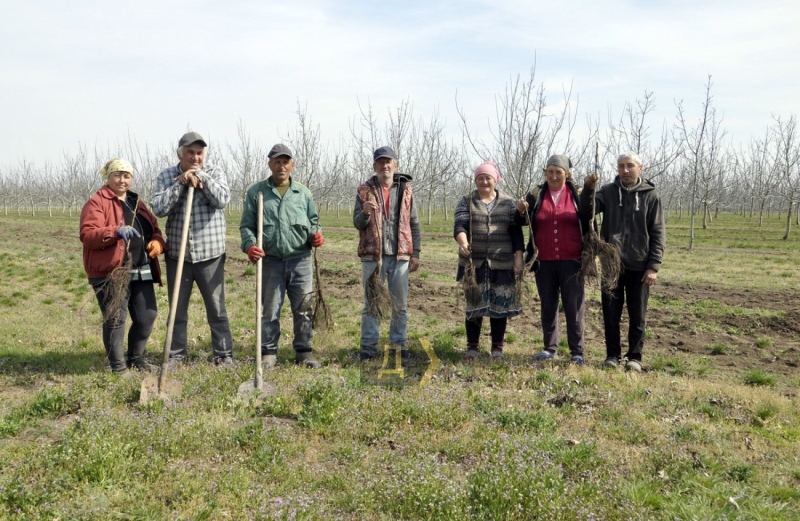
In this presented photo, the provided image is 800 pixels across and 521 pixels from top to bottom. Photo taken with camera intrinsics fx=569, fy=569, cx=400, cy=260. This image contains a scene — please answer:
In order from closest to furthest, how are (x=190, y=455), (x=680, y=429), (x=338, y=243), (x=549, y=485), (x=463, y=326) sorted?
(x=549, y=485), (x=190, y=455), (x=680, y=429), (x=463, y=326), (x=338, y=243)

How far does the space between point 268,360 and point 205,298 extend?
86 cm

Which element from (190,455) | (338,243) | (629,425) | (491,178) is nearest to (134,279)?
(190,455)

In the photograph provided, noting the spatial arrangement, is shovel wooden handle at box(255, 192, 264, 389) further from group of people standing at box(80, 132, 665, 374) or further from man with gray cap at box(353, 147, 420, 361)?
man with gray cap at box(353, 147, 420, 361)

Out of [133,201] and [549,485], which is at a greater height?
[133,201]

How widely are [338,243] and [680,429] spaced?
17179 millimetres

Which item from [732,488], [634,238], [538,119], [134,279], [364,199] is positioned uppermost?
[538,119]

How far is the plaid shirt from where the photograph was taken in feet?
17.4

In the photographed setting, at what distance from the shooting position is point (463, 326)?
25.4 ft

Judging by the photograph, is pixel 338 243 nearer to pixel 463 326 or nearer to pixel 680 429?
pixel 463 326

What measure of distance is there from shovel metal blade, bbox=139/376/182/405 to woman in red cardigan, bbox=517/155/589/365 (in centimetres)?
356

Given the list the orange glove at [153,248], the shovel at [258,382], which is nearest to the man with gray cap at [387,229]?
the shovel at [258,382]

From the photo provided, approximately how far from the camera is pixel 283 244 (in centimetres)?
551

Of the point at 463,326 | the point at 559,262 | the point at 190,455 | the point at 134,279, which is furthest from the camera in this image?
the point at 463,326

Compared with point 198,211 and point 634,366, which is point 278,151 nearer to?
point 198,211
